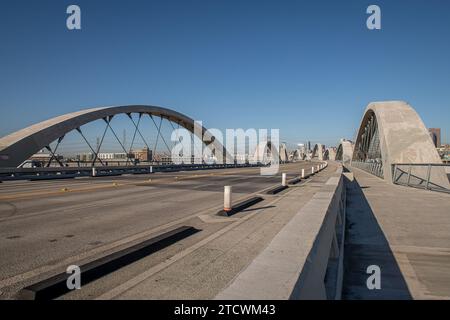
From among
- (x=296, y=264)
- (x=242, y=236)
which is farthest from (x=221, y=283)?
(x=242, y=236)

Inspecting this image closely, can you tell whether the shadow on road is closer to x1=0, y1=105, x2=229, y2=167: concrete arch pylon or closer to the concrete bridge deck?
the concrete bridge deck

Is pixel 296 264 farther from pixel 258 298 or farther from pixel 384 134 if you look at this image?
pixel 384 134

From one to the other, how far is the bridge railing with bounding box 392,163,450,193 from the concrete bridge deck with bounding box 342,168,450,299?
7683 millimetres

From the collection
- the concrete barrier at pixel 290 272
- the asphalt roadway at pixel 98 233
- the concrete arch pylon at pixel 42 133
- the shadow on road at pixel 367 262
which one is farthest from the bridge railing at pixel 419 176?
the concrete arch pylon at pixel 42 133

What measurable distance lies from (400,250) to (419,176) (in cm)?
1620

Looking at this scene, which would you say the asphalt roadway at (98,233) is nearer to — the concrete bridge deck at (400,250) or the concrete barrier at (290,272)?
the concrete barrier at (290,272)

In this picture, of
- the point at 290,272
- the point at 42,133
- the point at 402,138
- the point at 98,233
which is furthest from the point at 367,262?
the point at 42,133

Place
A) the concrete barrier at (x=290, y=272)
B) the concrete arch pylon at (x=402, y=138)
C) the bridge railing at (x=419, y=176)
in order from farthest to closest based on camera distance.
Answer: the concrete arch pylon at (x=402, y=138)
the bridge railing at (x=419, y=176)
the concrete barrier at (x=290, y=272)

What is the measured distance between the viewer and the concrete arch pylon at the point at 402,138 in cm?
2494

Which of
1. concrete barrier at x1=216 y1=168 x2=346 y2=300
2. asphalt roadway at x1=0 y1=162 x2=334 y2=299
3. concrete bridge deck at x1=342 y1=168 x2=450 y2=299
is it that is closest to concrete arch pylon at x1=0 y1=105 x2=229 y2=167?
asphalt roadway at x1=0 y1=162 x2=334 y2=299

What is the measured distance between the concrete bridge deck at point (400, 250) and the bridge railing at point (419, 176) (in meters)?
7.68

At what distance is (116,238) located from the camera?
6.14m

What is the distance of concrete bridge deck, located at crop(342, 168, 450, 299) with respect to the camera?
5.57 meters
